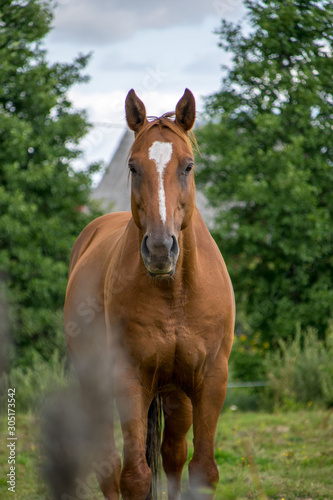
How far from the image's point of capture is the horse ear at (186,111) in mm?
3205

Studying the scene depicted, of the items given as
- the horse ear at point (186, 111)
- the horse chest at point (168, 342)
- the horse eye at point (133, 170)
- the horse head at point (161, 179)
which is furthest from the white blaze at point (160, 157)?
the horse chest at point (168, 342)

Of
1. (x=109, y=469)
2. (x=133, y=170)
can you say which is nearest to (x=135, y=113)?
(x=133, y=170)

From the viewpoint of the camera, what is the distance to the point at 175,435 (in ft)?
13.2

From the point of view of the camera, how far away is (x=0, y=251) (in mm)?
9445

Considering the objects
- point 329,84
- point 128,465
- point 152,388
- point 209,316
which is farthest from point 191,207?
point 329,84

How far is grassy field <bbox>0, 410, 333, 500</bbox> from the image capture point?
4.62 m

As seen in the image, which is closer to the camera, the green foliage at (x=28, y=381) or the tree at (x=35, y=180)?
the green foliage at (x=28, y=381)

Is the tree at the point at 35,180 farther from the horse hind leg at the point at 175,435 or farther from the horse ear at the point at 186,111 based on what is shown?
the horse ear at the point at 186,111

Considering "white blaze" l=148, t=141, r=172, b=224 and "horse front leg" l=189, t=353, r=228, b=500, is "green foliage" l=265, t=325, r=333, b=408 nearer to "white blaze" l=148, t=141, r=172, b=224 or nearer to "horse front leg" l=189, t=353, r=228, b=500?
"horse front leg" l=189, t=353, r=228, b=500

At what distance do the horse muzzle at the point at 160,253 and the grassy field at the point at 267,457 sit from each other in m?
1.54

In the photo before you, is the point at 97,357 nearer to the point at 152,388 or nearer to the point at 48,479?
the point at 152,388

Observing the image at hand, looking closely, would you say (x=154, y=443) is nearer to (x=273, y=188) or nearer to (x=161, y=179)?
(x=161, y=179)

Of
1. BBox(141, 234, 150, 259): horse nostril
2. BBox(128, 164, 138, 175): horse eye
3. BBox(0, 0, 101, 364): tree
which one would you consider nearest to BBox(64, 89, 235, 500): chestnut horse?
BBox(128, 164, 138, 175): horse eye

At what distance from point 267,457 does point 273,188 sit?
5.48 metres
